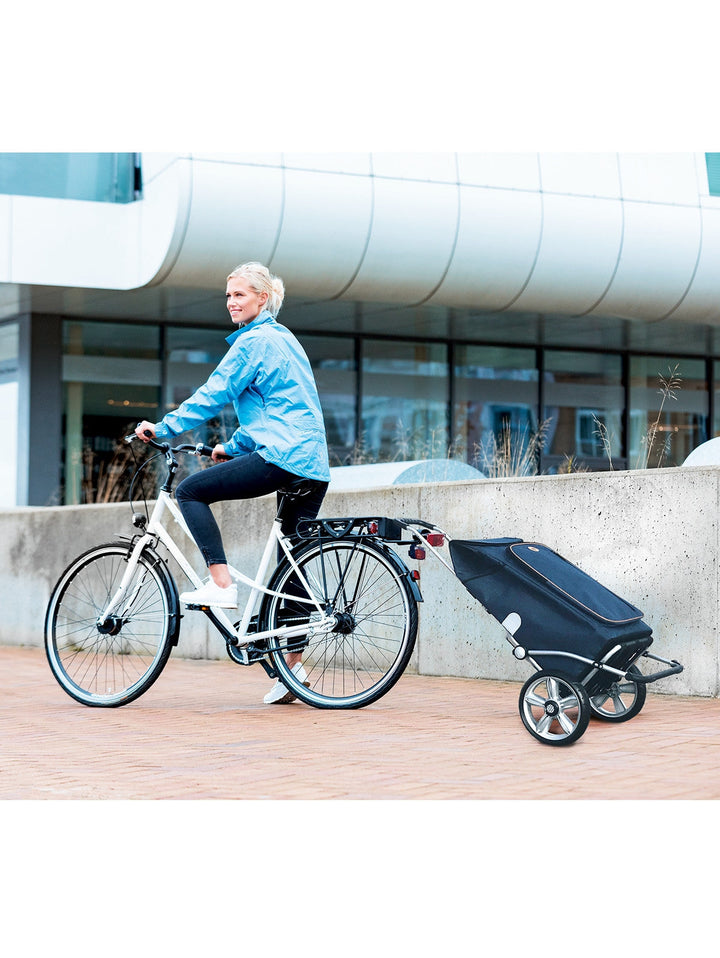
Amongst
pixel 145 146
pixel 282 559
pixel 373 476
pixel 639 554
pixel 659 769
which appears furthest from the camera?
pixel 145 146

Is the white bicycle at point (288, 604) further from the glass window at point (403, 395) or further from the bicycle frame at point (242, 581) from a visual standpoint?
the glass window at point (403, 395)

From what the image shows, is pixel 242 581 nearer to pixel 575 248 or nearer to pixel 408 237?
pixel 408 237

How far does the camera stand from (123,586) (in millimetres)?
6027

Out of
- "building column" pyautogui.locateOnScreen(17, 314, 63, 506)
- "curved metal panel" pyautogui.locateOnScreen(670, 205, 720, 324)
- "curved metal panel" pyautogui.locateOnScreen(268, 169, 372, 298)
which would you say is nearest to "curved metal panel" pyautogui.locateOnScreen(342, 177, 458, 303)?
"curved metal panel" pyautogui.locateOnScreen(268, 169, 372, 298)

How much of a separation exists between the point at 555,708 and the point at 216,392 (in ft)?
7.30

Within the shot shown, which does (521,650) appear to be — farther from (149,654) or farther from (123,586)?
(149,654)

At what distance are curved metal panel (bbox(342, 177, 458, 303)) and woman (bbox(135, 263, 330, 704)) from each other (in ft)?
33.1

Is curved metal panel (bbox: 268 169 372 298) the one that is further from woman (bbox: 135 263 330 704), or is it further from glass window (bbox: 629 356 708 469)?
woman (bbox: 135 263 330 704)

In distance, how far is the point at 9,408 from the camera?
1800 cm

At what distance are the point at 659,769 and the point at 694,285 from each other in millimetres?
14407

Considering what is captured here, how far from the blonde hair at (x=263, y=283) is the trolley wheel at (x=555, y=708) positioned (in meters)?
2.32

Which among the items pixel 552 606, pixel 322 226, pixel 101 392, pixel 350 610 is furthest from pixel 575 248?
pixel 552 606

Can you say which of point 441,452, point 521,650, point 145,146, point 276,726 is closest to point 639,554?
point 521,650

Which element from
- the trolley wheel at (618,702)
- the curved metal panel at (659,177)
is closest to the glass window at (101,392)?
the curved metal panel at (659,177)
